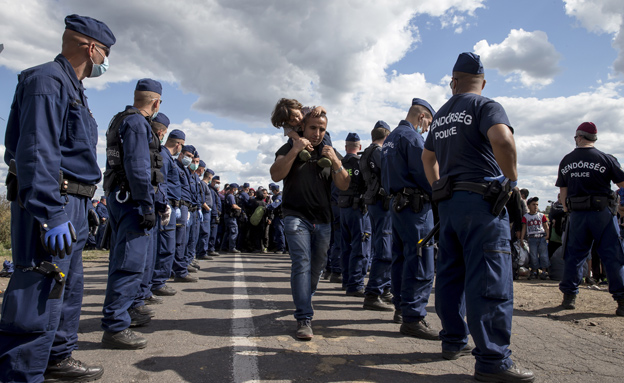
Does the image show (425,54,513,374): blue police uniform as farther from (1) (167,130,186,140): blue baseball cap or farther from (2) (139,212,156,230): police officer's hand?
(1) (167,130,186,140): blue baseball cap

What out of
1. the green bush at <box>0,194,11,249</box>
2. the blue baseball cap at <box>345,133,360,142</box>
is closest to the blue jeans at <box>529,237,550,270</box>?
the blue baseball cap at <box>345,133,360,142</box>

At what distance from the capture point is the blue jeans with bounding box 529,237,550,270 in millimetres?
10117

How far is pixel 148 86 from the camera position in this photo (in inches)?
180

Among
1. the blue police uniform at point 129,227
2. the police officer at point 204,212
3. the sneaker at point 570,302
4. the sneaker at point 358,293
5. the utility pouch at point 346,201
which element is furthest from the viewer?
the police officer at point 204,212

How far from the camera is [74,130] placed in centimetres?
272

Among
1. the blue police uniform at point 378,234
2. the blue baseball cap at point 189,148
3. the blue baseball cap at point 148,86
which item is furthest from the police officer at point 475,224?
the blue baseball cap at point 189,148

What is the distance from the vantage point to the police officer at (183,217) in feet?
23.2

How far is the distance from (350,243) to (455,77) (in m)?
3.88

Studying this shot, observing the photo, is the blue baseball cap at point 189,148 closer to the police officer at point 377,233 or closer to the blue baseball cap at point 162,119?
the blue baseball cap at point 162,119

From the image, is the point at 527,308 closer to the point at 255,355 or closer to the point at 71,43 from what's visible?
the point at 255,355

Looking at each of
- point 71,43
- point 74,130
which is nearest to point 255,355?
point 74,130

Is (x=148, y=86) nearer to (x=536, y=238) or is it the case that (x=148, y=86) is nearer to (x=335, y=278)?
(x=335, y=278)

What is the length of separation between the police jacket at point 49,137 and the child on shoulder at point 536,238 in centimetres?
946

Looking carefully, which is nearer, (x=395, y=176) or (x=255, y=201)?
(x=395, y=176)
